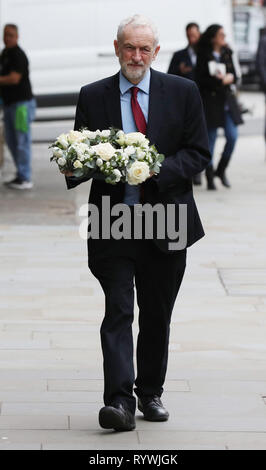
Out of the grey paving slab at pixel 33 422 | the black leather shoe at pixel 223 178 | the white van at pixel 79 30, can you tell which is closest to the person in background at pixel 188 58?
the black leather shoe at pixel 223 178

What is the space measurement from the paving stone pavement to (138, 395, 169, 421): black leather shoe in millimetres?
38

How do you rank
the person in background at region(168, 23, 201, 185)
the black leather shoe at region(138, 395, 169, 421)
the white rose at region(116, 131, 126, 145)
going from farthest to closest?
the person in background at region(168, 23, 201, 185), the black leather shoe at region(138, 395, 169, 421), the white rose at region(116, 131, 126, 145)

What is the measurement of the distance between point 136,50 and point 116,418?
1550 millimetres

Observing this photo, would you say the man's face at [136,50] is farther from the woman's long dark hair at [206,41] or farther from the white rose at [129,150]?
the woman's long dark hair at [206,41]

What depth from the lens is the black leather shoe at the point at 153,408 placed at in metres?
5.20

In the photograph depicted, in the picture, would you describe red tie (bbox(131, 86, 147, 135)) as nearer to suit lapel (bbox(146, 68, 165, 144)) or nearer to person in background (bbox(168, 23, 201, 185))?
suit lapel (bbox(146, 68, 165, 144))

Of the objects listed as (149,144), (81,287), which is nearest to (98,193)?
(149,144)

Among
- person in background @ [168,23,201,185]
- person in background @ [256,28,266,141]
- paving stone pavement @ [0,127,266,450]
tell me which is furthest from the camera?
person in background @ [256,28,266,141]

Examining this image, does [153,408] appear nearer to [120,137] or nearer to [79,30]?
[120,137]

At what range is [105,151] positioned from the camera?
189 inches

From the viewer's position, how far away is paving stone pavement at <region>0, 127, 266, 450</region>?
507 cm

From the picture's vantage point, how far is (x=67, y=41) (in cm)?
1633

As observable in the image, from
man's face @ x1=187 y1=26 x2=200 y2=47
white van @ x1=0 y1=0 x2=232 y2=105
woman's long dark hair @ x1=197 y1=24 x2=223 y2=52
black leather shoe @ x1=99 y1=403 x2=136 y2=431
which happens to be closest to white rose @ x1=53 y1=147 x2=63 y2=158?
black leather shoe @ x1=99 y1=403 x2=136 y2=431

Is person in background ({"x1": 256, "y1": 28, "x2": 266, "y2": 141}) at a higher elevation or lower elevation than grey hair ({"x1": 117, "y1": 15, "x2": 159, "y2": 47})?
lower
